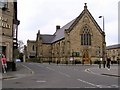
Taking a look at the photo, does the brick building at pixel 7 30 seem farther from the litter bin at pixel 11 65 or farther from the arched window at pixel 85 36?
the arched window at pixel 85 36

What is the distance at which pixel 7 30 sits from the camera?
37250mm

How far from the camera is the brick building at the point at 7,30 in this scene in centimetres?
3619

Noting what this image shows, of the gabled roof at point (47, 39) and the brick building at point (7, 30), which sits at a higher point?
the gabled roof at point (47, 39)

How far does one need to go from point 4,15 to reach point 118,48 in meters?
107

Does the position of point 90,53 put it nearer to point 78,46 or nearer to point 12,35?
point 78,46

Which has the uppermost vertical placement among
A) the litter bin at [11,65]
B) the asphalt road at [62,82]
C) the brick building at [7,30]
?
the brick building at [7,30]

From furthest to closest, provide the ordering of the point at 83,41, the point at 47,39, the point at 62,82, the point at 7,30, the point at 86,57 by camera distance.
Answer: the point at 47,39 → the point at 83,41 → the point at 86,57 → the point at 7,30 → the point at 62,82

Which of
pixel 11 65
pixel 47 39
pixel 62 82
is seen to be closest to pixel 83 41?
pixel 47 39

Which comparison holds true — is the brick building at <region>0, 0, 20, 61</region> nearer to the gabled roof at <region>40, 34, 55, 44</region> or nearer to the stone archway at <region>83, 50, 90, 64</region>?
the stone archway at <region>83, 50, 90, 64</region>

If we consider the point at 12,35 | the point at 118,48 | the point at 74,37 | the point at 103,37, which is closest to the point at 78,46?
the point at 74,37

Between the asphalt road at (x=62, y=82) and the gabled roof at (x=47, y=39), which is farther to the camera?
the gabled roof at (x=47, y=39)

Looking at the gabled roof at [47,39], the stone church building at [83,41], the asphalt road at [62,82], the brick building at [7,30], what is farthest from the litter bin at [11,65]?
the gabled roof at [47,39]

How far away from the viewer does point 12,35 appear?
126 ft

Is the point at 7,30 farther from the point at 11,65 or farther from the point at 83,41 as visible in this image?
the point at 83,41
